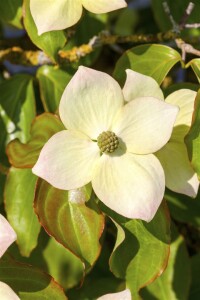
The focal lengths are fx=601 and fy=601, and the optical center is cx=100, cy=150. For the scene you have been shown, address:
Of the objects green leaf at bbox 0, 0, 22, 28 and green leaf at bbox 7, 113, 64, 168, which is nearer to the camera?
green leaf at bbox 7, 113, 64, 168

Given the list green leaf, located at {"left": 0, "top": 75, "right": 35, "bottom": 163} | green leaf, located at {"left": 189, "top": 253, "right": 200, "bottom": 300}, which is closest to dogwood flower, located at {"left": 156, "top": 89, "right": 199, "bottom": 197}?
green leaf, located at {"left": 0, "top": 75, "right": 35, "bottom": 163}

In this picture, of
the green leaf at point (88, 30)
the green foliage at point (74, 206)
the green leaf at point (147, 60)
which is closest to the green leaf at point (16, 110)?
the green foliage at point (74, 206)

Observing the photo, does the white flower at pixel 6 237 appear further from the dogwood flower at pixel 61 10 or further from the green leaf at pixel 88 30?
the green leaf at pixel 88 30

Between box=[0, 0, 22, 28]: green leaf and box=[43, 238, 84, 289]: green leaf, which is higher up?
box=[0, 0, 22, 28]: green leaf

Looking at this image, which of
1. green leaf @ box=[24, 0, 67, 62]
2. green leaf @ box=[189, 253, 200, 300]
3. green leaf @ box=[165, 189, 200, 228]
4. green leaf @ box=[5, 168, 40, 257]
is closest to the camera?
green leaf @ box=[24, 0, 67, 62]

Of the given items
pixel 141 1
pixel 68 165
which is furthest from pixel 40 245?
pixel 141 1

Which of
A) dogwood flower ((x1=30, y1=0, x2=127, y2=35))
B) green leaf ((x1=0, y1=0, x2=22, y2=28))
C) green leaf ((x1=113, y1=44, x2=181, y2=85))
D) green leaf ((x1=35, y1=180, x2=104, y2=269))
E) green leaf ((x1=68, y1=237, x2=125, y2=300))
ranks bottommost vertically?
green leaf ((x1=68, y1=237, x2=125, y2=300))

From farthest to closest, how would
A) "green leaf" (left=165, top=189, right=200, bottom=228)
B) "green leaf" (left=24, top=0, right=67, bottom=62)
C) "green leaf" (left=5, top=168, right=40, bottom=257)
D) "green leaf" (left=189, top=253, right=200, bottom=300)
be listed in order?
"green leaf" (left=189, top=253, right=200, bottom=300) < "green leaf" (left=165, top=189, right=200, bottom=228) < "green leaf" (left=5, top=168, right=40, bottom=257) < "green leaf" (left=24, top=0, right=67, bottom=62)

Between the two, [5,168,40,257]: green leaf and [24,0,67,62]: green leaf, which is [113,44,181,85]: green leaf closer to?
[24,0,67,62]: green leaf
